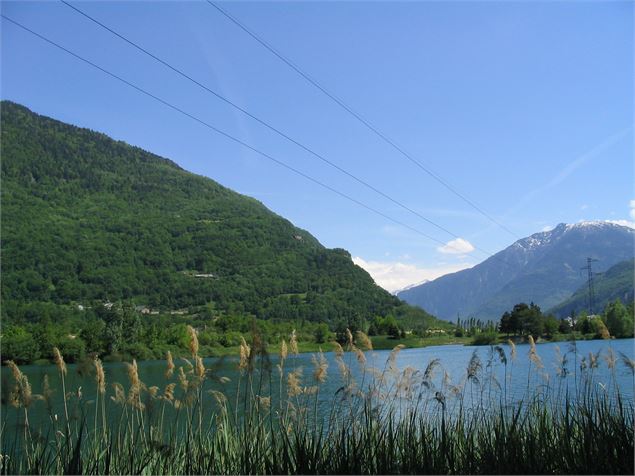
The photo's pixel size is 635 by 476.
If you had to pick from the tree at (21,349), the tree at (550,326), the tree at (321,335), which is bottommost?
the tree at (21,349)

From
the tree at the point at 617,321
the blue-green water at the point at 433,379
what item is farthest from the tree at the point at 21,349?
the tree at the point at 617,321

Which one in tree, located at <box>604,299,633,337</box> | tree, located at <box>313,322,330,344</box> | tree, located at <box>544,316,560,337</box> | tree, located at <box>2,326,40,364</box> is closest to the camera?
tree, located at <box>604,299,633,337</box>

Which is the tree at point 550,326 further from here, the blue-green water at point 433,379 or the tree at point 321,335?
the blue-green water at point 433,379

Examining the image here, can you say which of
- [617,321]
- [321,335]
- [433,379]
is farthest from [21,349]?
[433,379]

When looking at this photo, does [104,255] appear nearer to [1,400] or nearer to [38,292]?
[38,292]

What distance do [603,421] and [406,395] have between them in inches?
92.0

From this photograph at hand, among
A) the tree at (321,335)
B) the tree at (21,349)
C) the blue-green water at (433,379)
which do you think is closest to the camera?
the blue-green water at (433,379)

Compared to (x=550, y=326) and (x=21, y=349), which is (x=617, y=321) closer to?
(x=550, y=326)

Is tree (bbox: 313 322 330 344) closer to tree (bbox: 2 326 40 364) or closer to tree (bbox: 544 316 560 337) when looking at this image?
tree (bbox: 544 316 560 337)

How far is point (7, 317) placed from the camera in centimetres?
12088

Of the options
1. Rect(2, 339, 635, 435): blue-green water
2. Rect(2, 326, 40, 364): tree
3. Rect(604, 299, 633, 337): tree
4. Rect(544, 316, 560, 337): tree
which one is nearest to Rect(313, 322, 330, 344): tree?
Rect(544, 316, 560, 337): tree

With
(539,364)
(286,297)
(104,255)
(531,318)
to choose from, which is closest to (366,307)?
(286,297)

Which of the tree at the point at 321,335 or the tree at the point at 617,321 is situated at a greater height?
the tree at the point at 617,321

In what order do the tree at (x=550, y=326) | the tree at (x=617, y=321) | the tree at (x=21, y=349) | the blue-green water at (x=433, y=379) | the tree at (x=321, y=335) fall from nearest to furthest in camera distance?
1. the blue-green water at (x=433, y=379)
2. the tree at (x=617, y=321)
3. the tree at (x=21, y=349)
4. the tree at (x=550, y=326)
5. the tree at (x=321, y=335)
